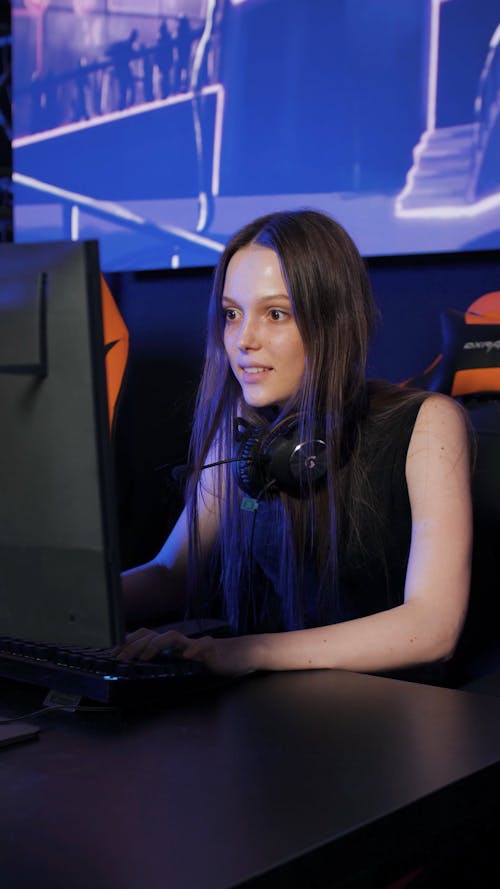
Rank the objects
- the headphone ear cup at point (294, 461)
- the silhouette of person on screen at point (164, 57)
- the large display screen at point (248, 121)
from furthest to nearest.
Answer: the silhouette of person on screen at point (164, 57) < the large display screen at point (248, 121) < the headphone ear cup at point (294, 461)

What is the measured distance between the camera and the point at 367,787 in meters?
0.71

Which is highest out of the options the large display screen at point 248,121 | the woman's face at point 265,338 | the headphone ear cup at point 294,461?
the large display screen at point 248,121

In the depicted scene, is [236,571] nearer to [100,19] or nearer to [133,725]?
[133,725]

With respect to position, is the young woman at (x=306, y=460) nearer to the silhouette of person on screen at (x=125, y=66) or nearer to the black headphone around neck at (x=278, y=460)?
the black headphone around neck at (x=278, y=460)

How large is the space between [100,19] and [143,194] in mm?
644

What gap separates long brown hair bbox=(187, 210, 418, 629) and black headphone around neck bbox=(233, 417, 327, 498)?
0.05 m

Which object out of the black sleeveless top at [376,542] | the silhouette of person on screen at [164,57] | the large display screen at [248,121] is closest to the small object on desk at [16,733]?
the black sleeveless top at [376,542]

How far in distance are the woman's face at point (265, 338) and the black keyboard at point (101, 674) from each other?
518 mm

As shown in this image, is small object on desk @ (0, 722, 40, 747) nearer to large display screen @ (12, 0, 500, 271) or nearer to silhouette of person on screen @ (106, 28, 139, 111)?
large display screen @ (12, 0, 500, 271)

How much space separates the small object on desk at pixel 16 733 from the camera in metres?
0.83

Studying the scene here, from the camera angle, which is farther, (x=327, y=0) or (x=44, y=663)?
(x=327, y=0)

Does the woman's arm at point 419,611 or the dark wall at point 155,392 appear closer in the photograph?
the woman's arm at point 419,611

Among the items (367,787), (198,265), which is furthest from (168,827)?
(198,265)

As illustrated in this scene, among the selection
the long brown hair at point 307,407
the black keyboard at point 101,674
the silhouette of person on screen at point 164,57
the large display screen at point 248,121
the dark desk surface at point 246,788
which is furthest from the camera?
the silhouette of person on screen at point 164,57
